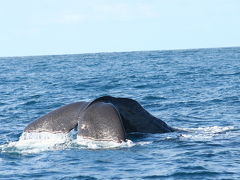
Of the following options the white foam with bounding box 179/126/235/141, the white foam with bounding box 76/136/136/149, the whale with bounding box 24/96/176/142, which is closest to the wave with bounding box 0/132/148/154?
the white foam with bounding box 76/136/136/149

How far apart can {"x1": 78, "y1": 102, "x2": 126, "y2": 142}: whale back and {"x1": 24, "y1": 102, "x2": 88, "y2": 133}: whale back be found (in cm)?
41

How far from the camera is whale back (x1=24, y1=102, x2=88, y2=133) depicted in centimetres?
1106

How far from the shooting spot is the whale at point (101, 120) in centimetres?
1045

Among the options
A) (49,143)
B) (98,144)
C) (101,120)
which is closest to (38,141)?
(49,143)

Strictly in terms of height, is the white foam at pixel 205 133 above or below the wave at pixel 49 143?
below

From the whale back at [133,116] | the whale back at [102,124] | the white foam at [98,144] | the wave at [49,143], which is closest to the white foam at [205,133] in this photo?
the whale back at [133,116]

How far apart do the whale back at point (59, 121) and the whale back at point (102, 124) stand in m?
0.41

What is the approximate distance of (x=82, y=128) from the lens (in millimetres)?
10617

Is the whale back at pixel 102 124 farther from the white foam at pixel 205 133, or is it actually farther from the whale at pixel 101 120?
the white foam at pixel 205 133

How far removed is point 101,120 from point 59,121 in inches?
43.7

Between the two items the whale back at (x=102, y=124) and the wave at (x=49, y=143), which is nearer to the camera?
the whale back at (x=102, y=124)

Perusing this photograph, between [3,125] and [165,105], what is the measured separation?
644 cm

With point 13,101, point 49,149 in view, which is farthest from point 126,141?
point 13,101

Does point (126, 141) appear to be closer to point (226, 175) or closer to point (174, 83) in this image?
point (226, 175)
